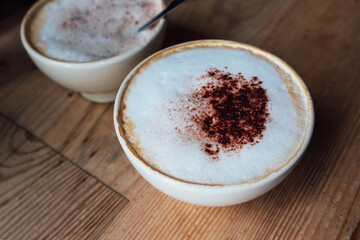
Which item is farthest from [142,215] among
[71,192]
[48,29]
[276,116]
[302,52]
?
[302,52]

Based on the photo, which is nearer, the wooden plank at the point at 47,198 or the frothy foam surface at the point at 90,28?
the wooden plank at the point at 47,198

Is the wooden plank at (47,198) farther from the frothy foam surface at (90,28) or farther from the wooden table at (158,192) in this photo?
the frothy foam surface at (90,28)

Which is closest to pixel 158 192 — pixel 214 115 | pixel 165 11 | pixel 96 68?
pixel 214 115

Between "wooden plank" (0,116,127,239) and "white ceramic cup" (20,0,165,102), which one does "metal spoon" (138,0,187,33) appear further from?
"wooden plank" (0,116,127,239)

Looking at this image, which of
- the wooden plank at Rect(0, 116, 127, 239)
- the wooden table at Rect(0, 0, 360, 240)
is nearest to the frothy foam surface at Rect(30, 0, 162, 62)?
the wooden table at Rect(0, 0, 360, 240)

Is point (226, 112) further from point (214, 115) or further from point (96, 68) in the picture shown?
point (96, 68)

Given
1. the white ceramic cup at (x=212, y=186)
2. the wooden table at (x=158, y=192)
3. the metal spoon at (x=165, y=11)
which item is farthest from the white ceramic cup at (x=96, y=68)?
the white ceramic cup at (x=212, y=186)
